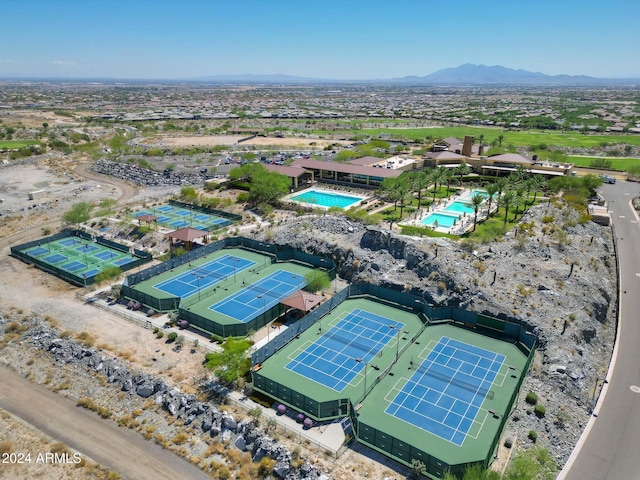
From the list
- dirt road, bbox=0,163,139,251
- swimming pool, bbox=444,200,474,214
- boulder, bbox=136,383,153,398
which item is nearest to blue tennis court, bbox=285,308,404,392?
boulder, bbox=136,383,153,398

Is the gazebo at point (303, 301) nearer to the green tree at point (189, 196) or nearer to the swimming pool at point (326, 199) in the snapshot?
the swimming pool at point (326, 199)

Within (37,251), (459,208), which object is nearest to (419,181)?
(459,208)

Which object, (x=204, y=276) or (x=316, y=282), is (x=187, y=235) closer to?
(x=204, y=276)

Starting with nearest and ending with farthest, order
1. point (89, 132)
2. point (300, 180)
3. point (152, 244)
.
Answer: point (152, 244)
point (300, 180)
point (89, 132)

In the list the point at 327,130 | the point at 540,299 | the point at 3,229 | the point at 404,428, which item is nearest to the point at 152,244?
the point at 3,229

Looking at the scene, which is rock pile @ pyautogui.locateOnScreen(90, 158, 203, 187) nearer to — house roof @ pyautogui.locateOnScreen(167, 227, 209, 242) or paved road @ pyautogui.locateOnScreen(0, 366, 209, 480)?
house roof @ pyautogui.locateOnScreen(167, 227, 209, 242)

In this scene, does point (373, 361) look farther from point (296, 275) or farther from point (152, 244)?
point (152, 244)

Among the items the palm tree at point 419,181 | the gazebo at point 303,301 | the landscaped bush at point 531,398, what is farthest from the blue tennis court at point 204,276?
the landscaped bush at point 531,398
